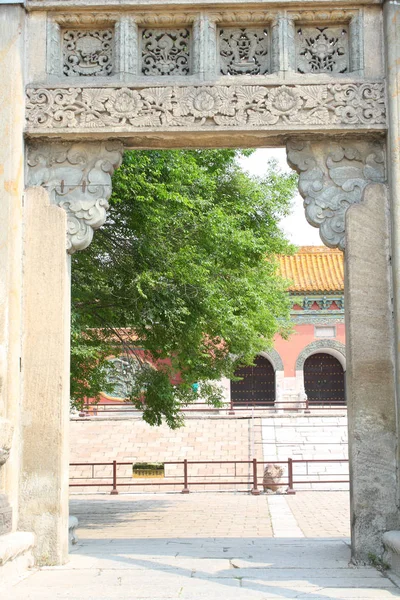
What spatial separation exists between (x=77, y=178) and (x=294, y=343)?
23.7m

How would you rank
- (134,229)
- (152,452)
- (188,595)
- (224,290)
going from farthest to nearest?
1. (152,452)
2. (224,290)
3. (134,229)
4. (188,595)

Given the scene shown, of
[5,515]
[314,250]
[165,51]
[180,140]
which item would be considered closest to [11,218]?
[180,140]

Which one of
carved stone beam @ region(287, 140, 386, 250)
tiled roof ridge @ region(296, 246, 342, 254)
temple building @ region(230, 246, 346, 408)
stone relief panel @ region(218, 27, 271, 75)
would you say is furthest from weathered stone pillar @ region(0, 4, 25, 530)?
tiled roof ridge @ region(296, 246, 342, 254)

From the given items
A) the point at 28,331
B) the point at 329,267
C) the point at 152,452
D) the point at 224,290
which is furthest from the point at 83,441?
the point at 28,331

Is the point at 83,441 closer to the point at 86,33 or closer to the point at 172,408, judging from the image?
the point at 172,408

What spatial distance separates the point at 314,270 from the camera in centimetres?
3212

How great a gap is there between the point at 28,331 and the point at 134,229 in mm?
4979

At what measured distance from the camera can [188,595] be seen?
458 cm

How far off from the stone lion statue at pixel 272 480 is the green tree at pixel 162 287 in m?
4.09

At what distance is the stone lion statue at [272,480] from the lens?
51.2ft

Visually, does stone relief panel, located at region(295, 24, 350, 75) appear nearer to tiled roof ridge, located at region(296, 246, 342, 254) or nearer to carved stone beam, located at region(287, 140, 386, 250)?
carved stone beam, located at region(287, 140, 386, 250)

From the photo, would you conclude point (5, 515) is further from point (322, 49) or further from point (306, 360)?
point (306, 360)

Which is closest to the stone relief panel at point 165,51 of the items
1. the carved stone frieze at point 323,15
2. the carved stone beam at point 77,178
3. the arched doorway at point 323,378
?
the carved stone beam at point 77,178

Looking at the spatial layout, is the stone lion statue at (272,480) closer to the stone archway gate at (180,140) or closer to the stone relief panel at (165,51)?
the stone archway gate at (180,140)
